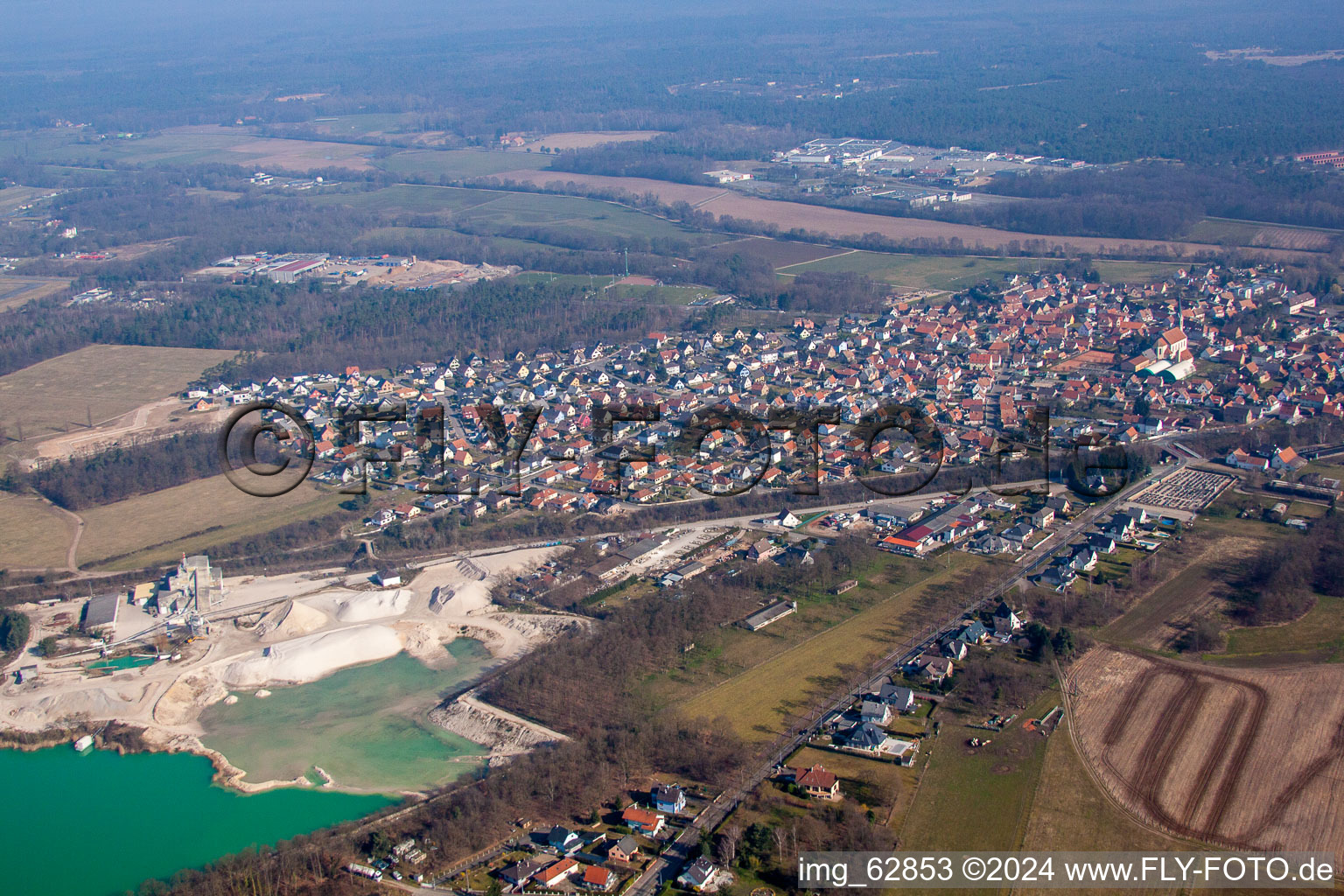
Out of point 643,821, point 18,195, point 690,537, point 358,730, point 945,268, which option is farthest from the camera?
point 18,195

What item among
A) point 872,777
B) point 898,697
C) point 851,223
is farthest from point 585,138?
point 872,777

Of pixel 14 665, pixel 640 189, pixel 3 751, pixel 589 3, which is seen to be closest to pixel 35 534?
pixel 14 665

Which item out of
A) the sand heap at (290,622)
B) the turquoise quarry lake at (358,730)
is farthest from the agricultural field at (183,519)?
the turquoise quarry lake at (358,730)

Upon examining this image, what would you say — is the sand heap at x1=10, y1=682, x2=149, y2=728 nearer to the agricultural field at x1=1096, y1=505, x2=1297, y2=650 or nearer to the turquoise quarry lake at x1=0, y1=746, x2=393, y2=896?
the turquoise quarry lake at x1=0, y1=746, x2=393, y2=896

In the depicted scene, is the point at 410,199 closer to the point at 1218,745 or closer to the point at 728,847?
the point at 728,847

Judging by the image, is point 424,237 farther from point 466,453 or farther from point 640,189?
point 466,453

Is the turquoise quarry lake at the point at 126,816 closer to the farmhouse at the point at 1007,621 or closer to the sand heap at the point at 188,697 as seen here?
the sand heap at the point at 188,697

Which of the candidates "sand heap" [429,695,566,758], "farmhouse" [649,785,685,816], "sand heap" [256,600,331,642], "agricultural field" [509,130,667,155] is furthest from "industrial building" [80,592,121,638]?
"agricultural field" [509,130,667,155]
